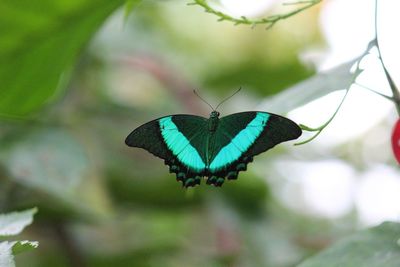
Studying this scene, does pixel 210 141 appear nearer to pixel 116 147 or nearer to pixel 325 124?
pixel 325 124

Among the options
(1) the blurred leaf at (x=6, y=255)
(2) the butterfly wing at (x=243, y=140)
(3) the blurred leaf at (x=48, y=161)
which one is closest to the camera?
(1) the blurred leaf at (x=6, y=255)

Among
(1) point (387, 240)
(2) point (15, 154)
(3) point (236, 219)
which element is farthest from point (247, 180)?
(1) point (387, 240)

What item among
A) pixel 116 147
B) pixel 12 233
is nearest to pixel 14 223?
pixel 12 233

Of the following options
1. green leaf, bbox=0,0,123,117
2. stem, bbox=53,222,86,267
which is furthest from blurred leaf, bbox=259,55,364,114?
stem, bbox=53,222,86,267

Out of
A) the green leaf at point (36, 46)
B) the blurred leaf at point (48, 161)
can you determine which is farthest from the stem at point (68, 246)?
the green leaf at point (36, 46)

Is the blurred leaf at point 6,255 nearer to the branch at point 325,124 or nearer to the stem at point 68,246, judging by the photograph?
the branch at point 325,124
